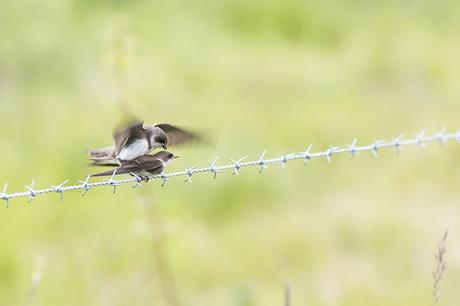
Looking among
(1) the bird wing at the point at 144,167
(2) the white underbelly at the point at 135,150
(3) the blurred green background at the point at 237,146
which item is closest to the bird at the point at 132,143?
(2) the white underbelly at the point at 135,150

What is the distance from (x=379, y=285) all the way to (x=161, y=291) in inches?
68.0

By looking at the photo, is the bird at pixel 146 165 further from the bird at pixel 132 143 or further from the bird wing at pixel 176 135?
the bird wing at pixel 176 135

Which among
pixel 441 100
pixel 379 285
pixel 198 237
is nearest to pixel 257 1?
pixel 441 100

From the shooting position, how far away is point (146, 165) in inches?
170

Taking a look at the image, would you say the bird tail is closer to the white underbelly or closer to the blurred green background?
the white underbelly

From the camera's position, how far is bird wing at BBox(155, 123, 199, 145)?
475 centimetres

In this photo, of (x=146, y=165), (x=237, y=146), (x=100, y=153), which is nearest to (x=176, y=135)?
(x=100, y=153)

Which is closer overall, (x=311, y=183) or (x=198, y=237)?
(x=198, y=237)

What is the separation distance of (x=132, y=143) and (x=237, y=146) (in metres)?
5.83

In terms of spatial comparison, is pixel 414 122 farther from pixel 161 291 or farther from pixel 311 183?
pixel 161 291

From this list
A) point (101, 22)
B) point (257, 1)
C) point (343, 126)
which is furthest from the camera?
point (257, 1)

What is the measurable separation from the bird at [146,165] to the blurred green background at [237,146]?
1.81 metres

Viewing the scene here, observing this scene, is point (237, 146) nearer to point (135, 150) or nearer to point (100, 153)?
point (100, 153)

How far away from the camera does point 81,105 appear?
36.1 ft
